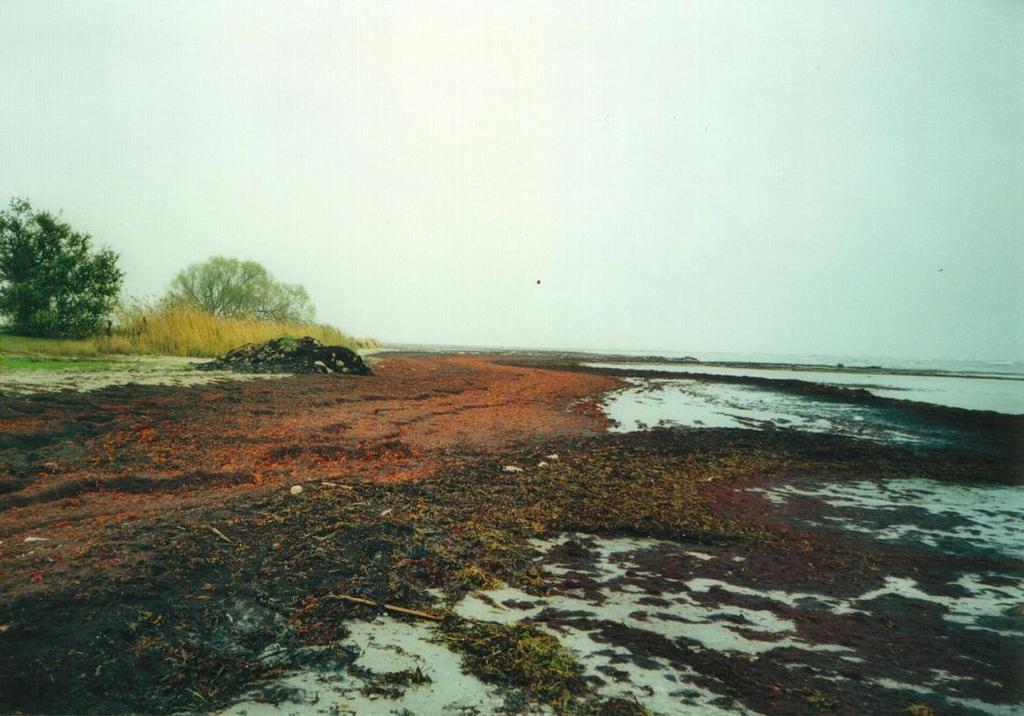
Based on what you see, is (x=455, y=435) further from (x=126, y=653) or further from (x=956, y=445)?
(x=956, y=445)

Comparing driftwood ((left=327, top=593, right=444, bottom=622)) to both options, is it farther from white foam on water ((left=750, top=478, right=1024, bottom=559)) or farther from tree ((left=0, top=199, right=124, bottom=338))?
tree ((left=0, top=199, right=124, bottom=338))

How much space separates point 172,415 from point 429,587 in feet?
17.7

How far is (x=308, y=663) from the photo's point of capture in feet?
6.57

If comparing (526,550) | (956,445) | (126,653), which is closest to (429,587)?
(526,550)

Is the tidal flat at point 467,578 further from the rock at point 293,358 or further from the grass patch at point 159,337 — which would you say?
the grass patch at point 159,337

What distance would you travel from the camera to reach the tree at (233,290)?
29016 mm

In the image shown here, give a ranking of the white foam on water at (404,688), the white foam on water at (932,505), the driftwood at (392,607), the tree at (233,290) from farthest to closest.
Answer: the tree at (233,290)
the white foam on water at (932,505)
the driftwood at (392,607)
the white foam on water at (404,688)

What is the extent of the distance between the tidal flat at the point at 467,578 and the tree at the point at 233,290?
2581 centimetres

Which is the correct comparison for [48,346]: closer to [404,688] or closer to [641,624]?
[404,688]

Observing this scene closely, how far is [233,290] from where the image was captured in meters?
29.8

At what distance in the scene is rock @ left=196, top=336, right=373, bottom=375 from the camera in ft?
43.8

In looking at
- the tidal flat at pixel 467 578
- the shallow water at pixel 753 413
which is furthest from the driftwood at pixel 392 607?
the shallow water at pixel 753 413

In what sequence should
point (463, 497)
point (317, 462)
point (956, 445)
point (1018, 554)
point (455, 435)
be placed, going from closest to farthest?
point (1018, 554), point (463, 497), point (317, 462), point (455, 435), point (956, 445)

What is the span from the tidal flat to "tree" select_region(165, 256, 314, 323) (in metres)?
25.8
